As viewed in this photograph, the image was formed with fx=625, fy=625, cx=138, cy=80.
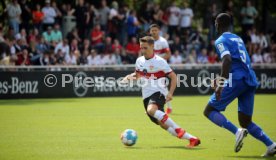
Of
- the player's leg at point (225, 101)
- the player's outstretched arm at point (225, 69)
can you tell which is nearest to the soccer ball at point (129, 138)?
the player's leg at point (225, 101)

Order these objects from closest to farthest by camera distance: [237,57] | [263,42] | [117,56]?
[237,57] → [117,56] → [263,42]

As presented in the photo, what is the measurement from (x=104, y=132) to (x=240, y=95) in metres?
4.29

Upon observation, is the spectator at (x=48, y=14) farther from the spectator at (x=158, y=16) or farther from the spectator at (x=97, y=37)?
the spectator at (x=158, y=16)

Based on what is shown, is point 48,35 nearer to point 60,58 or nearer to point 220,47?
point 60,58

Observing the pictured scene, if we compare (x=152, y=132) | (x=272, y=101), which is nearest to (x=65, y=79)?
(x=272, y=101)

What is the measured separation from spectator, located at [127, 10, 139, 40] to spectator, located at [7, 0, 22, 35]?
5.06 meters

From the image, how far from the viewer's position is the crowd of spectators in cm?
2566

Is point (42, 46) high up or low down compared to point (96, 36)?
down

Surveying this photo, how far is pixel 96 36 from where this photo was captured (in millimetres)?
27547

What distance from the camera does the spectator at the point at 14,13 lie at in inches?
1025

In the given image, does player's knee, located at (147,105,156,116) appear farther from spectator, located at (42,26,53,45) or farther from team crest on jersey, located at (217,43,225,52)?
spectator, located at (42,26,53,45)

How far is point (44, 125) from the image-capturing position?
602 inches

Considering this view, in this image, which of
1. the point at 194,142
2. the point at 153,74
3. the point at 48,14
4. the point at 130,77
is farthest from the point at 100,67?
the point at 194,142

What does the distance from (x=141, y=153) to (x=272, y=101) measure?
13.2 m
